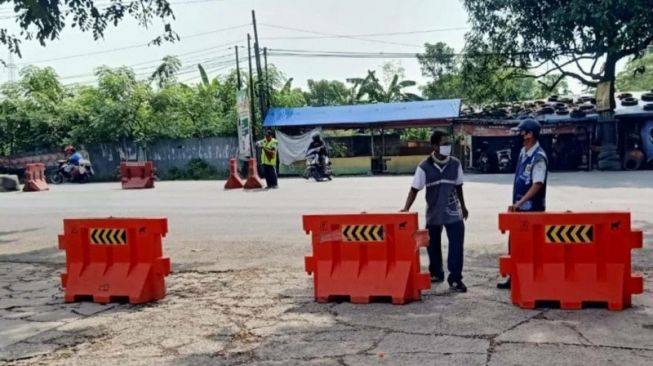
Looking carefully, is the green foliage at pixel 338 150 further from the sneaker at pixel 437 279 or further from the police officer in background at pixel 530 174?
the police officer in background at pixel 530 174

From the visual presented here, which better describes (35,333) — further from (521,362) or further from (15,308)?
(521,362)

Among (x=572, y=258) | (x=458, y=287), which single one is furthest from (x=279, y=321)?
(x=572, y=258)

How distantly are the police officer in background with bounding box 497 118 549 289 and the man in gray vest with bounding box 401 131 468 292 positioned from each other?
543 millimetres

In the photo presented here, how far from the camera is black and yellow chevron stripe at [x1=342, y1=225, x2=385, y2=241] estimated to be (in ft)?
20.4

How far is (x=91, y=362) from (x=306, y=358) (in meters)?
1.62

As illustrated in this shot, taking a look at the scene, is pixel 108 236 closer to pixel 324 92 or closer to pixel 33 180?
pixel 33 180

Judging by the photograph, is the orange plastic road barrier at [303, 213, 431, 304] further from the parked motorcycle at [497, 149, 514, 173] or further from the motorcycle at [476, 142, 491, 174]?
the motorcycle at [476, 142, 491, 174]

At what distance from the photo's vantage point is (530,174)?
6.29 m

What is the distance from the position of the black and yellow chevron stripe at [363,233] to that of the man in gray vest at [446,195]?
46 cm

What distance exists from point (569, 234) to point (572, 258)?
23 cm

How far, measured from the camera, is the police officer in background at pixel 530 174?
6191mm

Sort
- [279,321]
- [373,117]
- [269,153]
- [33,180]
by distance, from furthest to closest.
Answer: [373,117] → [33,180] → [269,153] → [279,321]

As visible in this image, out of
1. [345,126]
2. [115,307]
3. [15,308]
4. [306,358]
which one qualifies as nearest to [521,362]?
[306,358]

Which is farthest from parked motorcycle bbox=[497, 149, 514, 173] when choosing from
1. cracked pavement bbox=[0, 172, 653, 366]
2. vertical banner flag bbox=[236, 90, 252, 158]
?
cracked pavement bbox=[0, 172, 653, 366]
